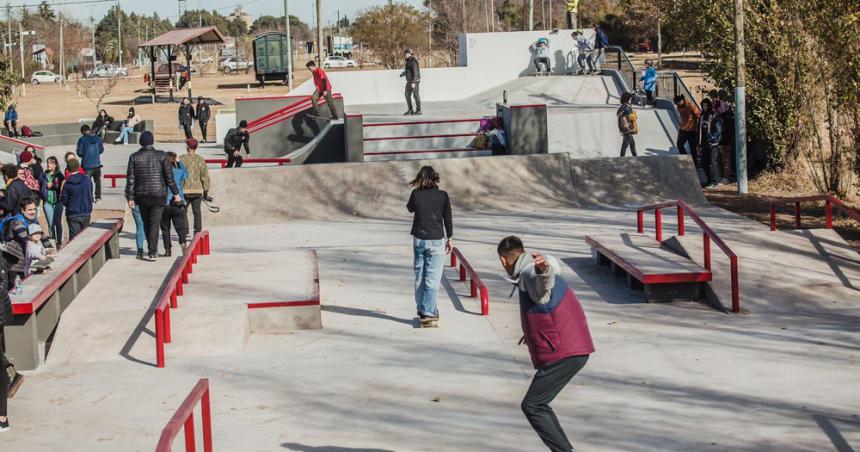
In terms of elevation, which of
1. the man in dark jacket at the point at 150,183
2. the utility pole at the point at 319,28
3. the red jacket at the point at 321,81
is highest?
the utility pole at the point at 319,28

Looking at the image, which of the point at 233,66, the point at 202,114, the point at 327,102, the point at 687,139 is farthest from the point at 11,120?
the point at 233,66

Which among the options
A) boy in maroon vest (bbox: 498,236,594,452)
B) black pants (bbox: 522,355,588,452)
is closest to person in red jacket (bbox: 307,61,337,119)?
boy in maroon vest (bbox: 498,236,594,452)

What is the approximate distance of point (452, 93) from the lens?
3934 cm

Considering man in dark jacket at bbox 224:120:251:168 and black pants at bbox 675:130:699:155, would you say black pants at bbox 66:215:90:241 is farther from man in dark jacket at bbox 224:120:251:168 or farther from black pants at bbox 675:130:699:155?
Result: black pants at bbox 675:130:699:155

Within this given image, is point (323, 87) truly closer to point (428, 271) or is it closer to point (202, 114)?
point (202, 114)

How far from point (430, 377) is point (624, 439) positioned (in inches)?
87.7

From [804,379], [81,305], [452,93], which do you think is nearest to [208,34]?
[452,93]

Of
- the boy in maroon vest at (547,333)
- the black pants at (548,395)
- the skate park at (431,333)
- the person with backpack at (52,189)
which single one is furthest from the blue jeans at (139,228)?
the black pants at (548,395)

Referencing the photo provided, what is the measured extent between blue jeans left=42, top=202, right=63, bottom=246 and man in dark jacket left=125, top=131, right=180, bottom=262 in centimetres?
373

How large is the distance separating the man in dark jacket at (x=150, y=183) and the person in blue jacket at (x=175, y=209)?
21 centimetres

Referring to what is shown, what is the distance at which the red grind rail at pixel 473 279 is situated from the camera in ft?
38.9

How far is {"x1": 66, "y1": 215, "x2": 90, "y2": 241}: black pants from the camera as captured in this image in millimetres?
15406

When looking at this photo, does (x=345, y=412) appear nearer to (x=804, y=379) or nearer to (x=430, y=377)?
(x=430, y=377)

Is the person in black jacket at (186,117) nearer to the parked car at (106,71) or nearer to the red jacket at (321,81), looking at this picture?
the red jacket at (321,81)
